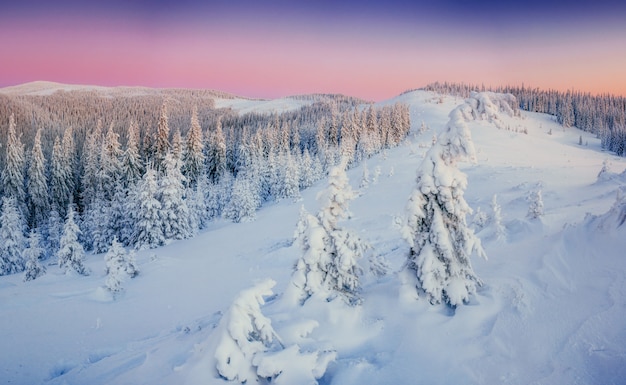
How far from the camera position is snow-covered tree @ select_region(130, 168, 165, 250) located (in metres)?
32.5

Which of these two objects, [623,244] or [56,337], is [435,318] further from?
[56,337]

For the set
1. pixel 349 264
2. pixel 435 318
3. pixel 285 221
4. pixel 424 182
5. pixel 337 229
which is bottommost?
pixel 285 221

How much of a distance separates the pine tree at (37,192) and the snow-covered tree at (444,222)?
56215mm

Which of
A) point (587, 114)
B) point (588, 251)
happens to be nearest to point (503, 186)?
point (588, 251)

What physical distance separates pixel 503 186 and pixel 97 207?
142 feet

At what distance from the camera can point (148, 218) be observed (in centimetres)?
3284

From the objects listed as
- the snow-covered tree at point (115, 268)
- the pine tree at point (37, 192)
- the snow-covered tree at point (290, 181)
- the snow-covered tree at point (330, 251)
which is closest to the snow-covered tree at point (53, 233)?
the pine tree at point (37, 192)

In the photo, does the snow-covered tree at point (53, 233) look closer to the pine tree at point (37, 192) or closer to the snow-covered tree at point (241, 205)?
the pine tree at point (37, 192)

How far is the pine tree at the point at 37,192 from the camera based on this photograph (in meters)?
47.9

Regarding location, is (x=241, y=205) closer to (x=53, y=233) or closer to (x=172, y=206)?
(x=172, y=206)

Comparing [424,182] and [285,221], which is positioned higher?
[424,182]

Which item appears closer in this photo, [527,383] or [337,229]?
[527,383]

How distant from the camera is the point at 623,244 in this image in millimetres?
7812

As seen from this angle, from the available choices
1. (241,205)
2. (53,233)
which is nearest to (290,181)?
(241,205)
